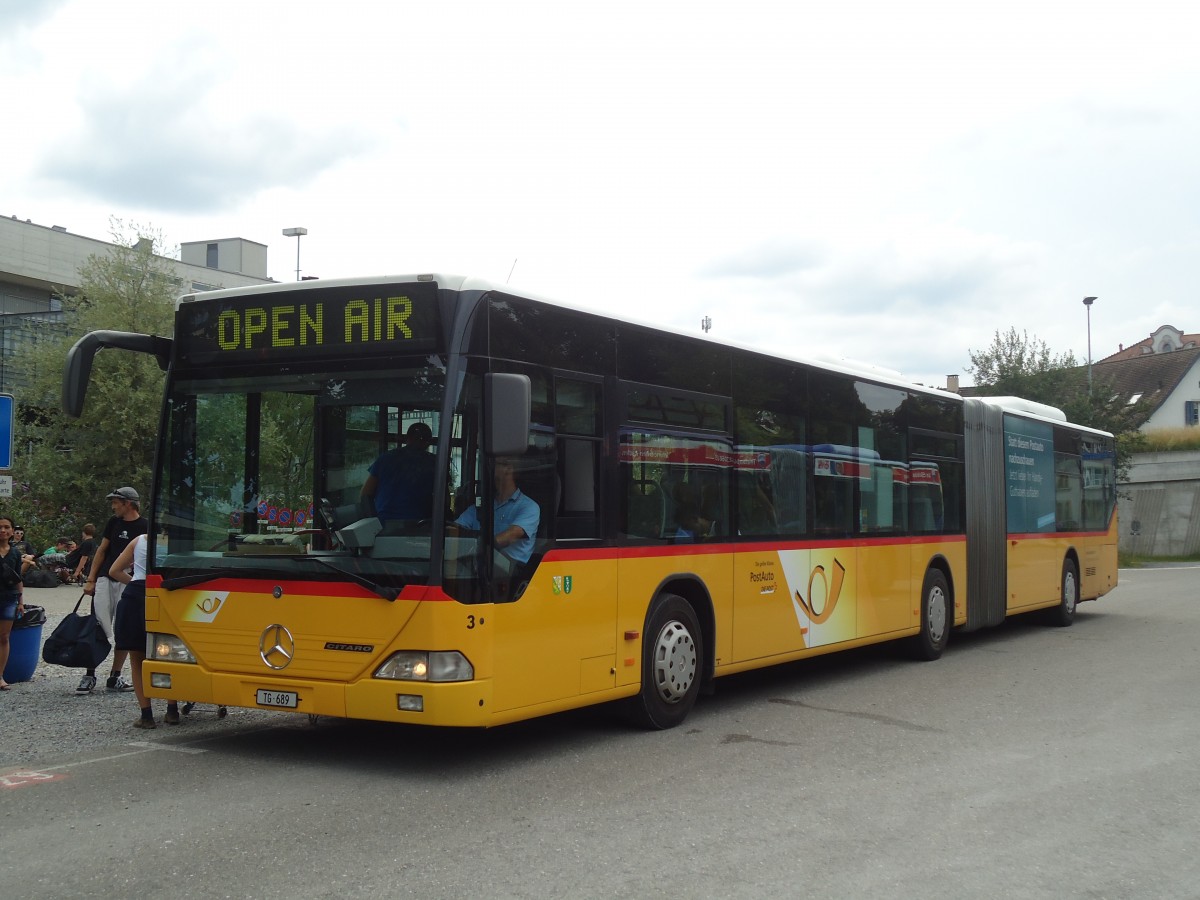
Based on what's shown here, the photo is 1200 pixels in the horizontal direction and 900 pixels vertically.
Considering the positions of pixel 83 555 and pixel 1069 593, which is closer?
pixel 83 555

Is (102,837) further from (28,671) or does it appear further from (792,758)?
(28,671)

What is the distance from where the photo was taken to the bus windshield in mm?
7230

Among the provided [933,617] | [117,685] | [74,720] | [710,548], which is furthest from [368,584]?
[933,617]

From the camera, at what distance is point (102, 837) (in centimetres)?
584

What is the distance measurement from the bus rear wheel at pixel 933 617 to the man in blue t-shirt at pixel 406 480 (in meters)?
7.99

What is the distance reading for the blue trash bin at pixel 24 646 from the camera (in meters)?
11.1

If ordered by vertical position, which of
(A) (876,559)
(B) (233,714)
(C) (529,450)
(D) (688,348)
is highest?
(D) (688,348)

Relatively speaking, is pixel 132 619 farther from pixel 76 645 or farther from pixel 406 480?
pixel 406 480

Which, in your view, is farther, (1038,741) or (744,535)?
(744,535)

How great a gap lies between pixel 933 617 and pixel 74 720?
29.9ft

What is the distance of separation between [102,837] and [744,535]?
5.60 metres

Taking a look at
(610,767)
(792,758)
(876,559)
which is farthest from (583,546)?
(876,559)

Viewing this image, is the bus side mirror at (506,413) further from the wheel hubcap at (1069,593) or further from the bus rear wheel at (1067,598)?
the wheel hubcap at (1069,593)

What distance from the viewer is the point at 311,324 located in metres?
7.68
